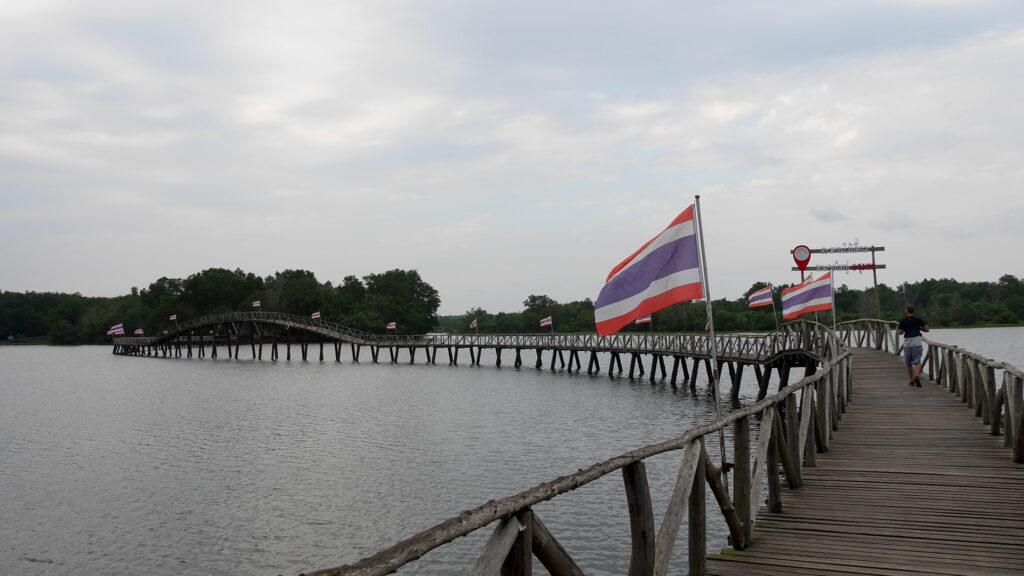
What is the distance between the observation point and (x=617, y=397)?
36.8m

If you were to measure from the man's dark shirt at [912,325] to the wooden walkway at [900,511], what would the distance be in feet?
12.6

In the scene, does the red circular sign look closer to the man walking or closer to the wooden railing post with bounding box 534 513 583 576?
the man walking

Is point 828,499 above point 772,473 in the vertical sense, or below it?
below

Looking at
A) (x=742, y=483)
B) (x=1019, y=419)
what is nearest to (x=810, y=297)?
(x=1019, y=419)

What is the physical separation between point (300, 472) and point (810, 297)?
19.5 m

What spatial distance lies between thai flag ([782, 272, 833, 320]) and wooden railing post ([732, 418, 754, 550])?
66.8 ft

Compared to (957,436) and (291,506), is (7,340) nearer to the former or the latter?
(291,506)

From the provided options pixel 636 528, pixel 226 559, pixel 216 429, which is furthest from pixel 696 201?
pixel 216 429

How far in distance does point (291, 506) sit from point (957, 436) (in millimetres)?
13605

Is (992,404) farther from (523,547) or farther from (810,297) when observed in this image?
(810,297)

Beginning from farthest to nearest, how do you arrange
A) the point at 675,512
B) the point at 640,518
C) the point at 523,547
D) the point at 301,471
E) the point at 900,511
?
the point at 301,471 < the point at 900,511 < the point at 675,512 < the point at 640,518 < the point at 523,547

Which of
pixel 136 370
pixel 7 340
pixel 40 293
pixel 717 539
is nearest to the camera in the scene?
pixel 717 539

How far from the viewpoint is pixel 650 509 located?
5039mm

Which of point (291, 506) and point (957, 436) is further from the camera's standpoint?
point (291, 506)
